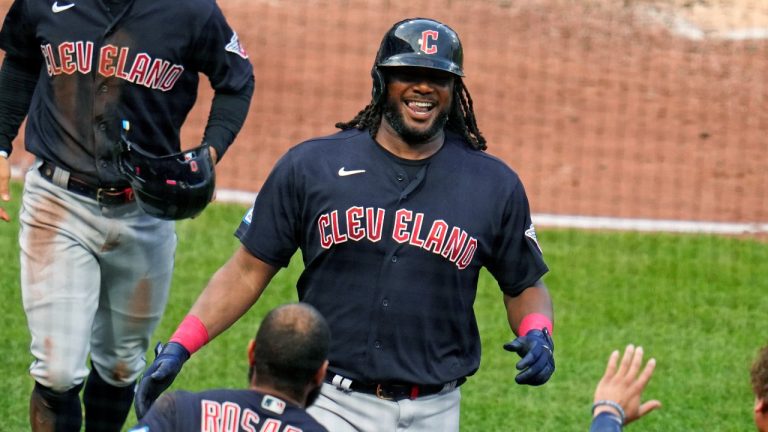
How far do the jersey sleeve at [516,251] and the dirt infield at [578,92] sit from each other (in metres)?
6.06

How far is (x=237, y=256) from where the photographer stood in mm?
4715

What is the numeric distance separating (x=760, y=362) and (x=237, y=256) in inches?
72.3

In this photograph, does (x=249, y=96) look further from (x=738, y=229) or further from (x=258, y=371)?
(x=738, y=229)

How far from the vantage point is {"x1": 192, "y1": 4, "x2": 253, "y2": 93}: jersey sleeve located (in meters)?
5.66

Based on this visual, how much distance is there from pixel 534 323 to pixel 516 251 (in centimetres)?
23

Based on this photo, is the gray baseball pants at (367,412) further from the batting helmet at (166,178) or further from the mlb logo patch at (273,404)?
the batting helmet at (166,178)

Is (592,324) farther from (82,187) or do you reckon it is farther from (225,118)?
(82,187)

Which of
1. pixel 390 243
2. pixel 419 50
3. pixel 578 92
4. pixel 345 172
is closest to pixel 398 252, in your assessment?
pixel 390 243

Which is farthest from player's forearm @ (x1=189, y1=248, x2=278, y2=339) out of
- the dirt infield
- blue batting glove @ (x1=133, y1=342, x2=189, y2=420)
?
the dirt infield

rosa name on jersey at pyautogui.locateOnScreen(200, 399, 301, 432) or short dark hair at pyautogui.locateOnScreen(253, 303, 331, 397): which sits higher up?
short dark hair at pyautogui.locateOnScreen(253, 303, 331, 397)

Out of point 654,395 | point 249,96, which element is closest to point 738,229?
point 654,395

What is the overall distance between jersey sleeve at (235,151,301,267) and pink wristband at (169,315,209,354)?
283mm

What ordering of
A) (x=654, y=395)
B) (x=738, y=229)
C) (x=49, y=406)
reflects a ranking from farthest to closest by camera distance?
(x=738, y=229) → (x=654, y=395) → (x=49, y=406)

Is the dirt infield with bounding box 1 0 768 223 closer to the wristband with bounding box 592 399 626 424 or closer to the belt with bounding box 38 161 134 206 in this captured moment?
the belt with bounding box 38 161 134 206
